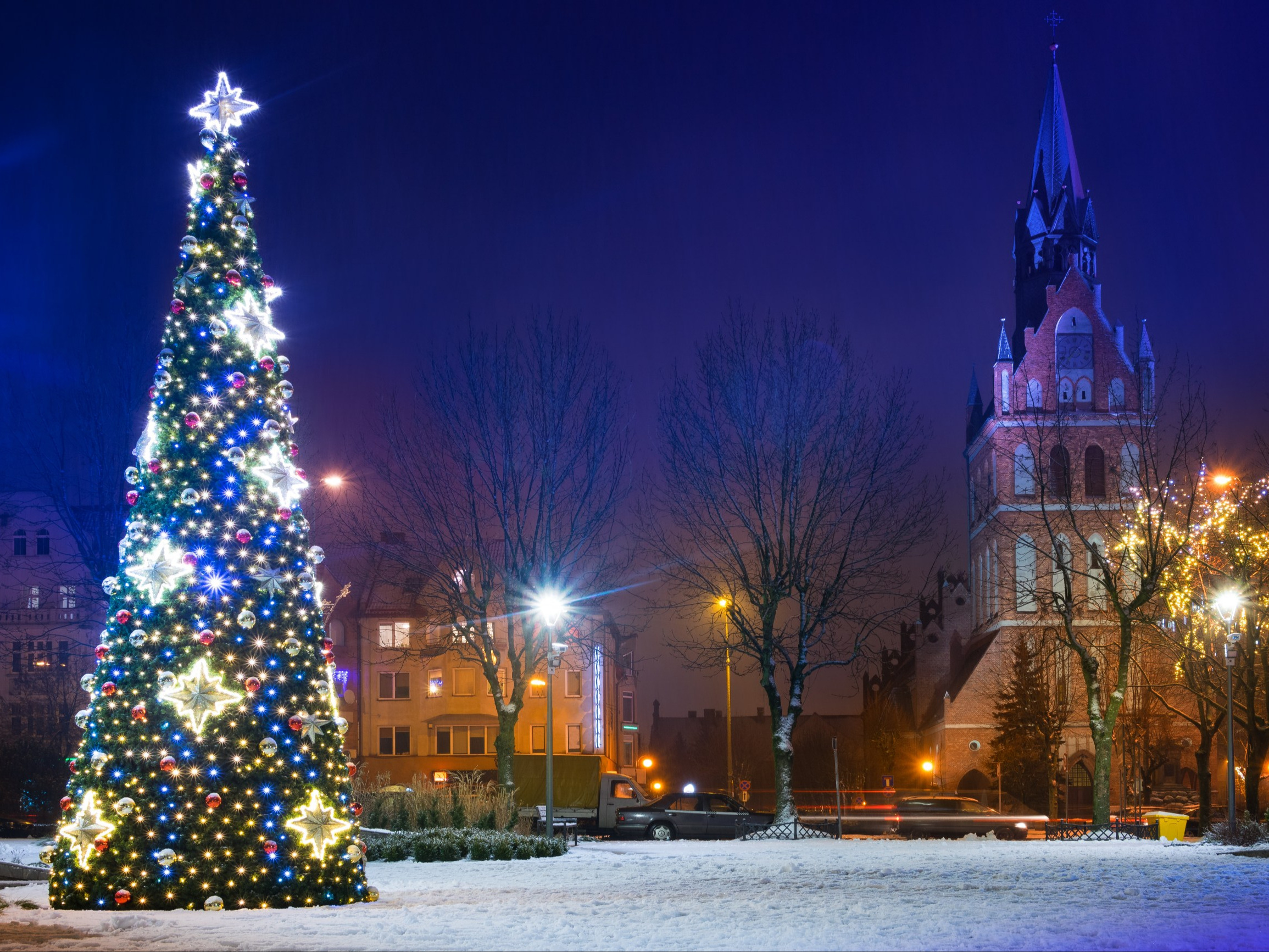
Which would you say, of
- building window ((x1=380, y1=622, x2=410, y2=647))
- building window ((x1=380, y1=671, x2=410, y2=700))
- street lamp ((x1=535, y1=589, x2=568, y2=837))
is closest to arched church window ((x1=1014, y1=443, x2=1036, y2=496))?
building window ((x1=380, y1=622, x2=410, y2=647))

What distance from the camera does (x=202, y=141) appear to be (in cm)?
1409

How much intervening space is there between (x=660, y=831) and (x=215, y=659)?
77.8 feet

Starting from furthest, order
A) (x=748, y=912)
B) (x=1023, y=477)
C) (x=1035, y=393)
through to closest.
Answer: (x=1023, y=477), (x=1035, y=393), (x=748, y=912)

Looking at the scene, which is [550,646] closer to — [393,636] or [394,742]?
[393,636]

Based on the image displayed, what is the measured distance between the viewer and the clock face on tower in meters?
74.9

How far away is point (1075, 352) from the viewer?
75188 millimetres

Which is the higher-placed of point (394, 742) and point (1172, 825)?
point (1172, 825)

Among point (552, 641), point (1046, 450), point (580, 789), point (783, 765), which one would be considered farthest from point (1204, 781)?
point (1046, 450)

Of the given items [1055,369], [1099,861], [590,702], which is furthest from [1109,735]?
[1055,369]

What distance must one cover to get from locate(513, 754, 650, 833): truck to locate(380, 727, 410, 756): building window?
2395cm

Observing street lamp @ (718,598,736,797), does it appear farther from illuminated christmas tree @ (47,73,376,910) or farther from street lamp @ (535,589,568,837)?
illuminated christmas tree @ (47,73,376,910)

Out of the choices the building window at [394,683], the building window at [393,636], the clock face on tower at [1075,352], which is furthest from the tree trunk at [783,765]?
the clock face on tower at [1075,352]

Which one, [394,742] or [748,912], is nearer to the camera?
[748,912]

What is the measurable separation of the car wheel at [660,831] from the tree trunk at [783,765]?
4.91 meters
